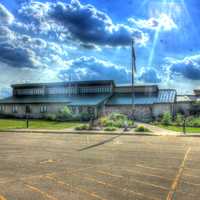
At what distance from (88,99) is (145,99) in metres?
10.0

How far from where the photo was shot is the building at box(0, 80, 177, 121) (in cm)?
4619

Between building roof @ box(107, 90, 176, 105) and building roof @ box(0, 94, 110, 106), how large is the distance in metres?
1.87

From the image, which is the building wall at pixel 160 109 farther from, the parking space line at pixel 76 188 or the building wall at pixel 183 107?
the parking space line at pixel 76 188

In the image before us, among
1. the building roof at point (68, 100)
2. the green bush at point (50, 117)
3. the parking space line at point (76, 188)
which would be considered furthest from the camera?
the building roof at point (68, 100)

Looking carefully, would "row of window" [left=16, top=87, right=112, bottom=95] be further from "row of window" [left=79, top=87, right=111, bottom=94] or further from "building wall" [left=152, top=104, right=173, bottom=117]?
"building wall" [left=152, top=104, right=173, bottom=117]

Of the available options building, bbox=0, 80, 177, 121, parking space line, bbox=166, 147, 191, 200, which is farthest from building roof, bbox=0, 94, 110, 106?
parking space line, bbox=166, 147, 191, 200

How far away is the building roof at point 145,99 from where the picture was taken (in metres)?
46.8

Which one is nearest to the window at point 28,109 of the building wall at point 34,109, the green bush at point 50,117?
the building wall at point 34,109

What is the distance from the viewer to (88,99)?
49.9m

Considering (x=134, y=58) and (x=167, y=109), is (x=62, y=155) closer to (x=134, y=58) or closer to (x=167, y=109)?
(x=134, y=58)

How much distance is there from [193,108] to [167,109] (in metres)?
4.48

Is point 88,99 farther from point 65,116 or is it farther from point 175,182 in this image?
point 175,182

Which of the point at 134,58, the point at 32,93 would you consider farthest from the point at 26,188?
the point at 32,93

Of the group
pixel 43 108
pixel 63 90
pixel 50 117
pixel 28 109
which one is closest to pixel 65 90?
pixel 63 90
